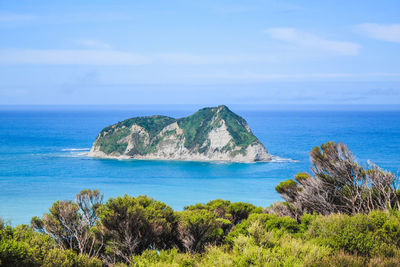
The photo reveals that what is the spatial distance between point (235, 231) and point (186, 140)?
6553cm

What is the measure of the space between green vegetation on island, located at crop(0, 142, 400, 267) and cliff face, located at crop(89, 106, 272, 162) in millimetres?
54356

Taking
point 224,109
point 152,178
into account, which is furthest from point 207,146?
point 152,178

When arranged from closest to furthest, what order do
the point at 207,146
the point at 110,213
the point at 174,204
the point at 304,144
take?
the point at 110,213
the point at 174,204
the point at 207,146
the point at 304,144

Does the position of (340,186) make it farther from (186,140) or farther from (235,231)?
(186,140)

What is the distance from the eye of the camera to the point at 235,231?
17.9 metres

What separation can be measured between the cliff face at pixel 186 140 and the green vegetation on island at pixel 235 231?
54356mm

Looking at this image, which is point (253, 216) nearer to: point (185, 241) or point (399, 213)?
point (185, 241)

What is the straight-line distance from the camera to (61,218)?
17281mm

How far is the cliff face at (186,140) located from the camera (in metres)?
78.9

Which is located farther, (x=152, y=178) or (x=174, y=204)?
(x=152, y=178)

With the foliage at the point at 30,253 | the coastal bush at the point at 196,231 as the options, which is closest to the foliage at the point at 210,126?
the coastal bush at the point at 196,231

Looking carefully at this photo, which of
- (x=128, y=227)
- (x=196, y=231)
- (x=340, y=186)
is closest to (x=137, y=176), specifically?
(x=340, y=186)

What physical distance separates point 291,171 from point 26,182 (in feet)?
133

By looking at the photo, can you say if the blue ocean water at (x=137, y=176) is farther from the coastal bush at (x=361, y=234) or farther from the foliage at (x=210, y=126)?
the coastal bush at (x=361, y=234)
